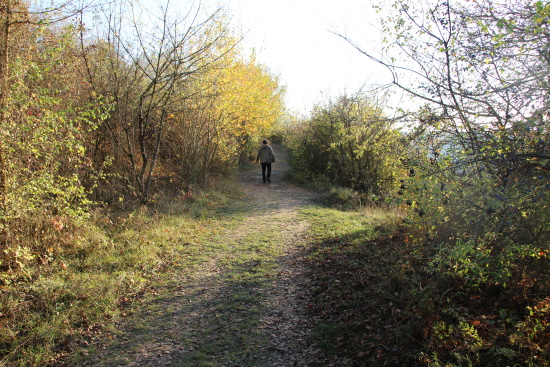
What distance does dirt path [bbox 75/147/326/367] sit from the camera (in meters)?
3.69

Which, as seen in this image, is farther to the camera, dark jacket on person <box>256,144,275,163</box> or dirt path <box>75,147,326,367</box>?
dark jacket on person <box>256,144,275,163</box>

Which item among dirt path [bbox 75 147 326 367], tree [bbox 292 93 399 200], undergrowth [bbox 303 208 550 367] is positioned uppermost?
tree [bbox 292 93 399 200]

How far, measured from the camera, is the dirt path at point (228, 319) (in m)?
3.69

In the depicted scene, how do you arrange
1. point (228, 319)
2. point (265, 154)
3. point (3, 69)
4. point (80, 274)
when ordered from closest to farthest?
1. point (228, 319)
2. point (3, 69)
3. point (80, 274)
4. point (265, 154)

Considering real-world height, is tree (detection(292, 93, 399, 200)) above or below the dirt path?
above

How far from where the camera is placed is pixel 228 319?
14.4 ft

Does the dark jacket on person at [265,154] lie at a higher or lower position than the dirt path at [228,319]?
higher

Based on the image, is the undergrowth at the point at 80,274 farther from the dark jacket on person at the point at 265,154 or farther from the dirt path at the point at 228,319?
the dark jacket on person at the point at 265,154

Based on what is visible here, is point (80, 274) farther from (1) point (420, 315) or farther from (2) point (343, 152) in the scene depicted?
(2) point (343, 152)

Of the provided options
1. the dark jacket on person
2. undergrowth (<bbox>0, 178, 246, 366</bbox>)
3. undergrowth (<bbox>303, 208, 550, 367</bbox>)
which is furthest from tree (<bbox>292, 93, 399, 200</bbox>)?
undergrowth (<bbox>0, 178, 246, 366</bbox>)

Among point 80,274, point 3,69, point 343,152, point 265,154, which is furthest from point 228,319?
point 265,154

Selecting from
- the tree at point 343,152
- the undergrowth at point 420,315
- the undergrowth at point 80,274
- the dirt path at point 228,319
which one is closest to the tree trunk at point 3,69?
the undergrowth at point 80,274

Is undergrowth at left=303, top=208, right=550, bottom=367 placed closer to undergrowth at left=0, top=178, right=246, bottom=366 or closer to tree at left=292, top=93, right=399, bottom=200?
undergrowth at left=0, top=178, right=246, bottom=366

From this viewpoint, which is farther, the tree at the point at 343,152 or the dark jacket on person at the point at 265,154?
the dark jacket on person at the point at 265,154
